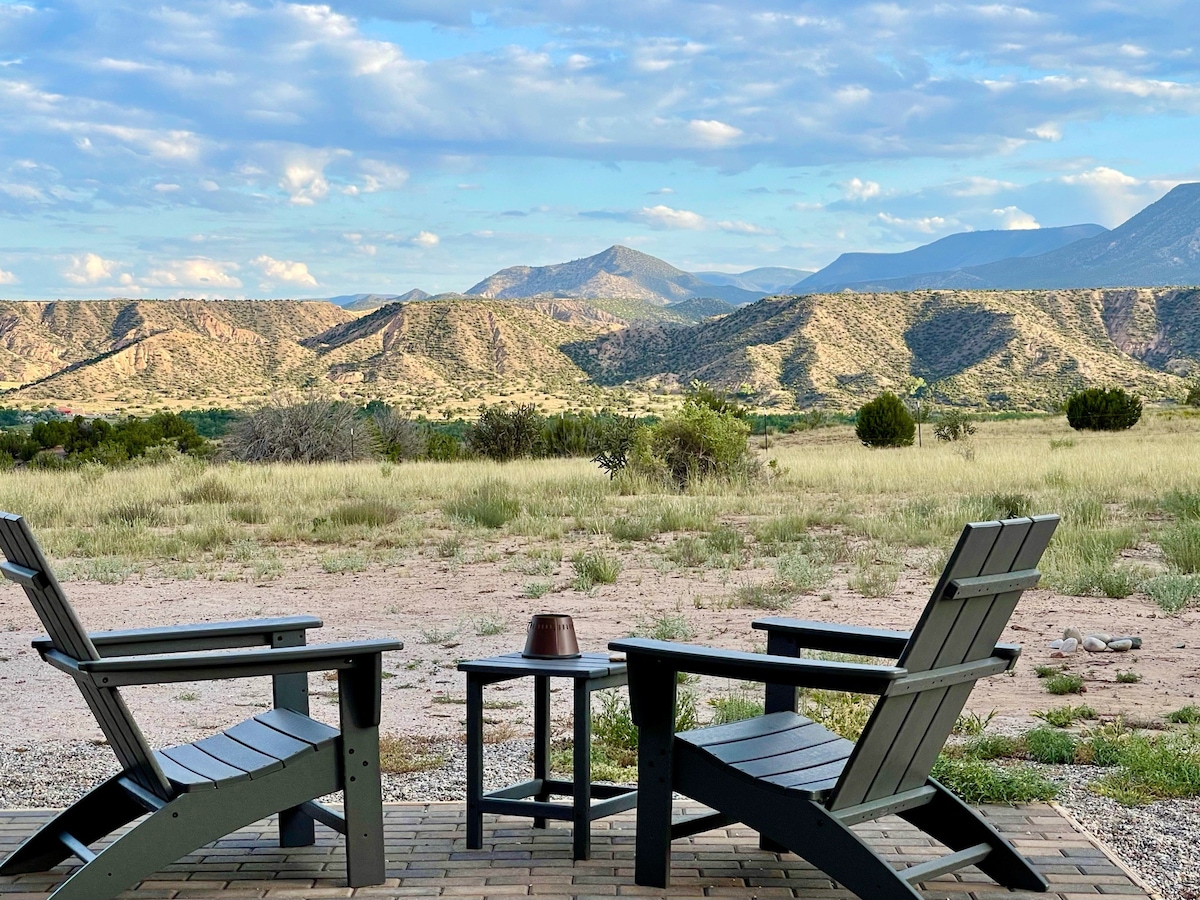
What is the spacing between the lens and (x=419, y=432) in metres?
33.0

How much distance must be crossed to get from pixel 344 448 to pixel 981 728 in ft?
78.3

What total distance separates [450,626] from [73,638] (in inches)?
238

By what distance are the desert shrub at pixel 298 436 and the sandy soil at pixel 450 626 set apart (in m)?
15.4

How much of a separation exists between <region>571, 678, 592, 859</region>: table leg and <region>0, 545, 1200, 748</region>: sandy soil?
2315 millimetres

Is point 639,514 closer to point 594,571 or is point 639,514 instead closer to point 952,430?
point 594,571

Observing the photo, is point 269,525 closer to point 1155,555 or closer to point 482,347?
point 1155,555

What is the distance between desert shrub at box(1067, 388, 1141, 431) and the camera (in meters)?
37.1

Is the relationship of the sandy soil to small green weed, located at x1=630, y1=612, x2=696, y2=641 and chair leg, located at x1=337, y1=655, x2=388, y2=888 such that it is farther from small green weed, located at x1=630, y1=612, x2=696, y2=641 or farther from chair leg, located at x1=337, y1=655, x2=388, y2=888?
chair leg, located at x1=337, y1=655, x2=388, y2=888

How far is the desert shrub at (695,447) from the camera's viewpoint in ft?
67.5

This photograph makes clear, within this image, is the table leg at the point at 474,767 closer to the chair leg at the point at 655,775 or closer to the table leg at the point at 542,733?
the table leg at the point at 542,733

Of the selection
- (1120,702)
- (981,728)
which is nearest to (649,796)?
(981,728)

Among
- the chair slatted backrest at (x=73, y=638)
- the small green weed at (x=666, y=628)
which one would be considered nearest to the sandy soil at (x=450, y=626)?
the small green weed at (x=666, y=628)

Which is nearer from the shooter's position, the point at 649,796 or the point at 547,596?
the point at 649,796

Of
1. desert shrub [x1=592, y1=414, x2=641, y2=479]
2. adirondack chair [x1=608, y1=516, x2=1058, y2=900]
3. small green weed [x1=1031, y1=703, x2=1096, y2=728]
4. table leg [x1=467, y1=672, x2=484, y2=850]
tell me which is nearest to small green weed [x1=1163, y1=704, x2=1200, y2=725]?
small green weed [x1=1031, y1=703, x2=1096, y2=728]
